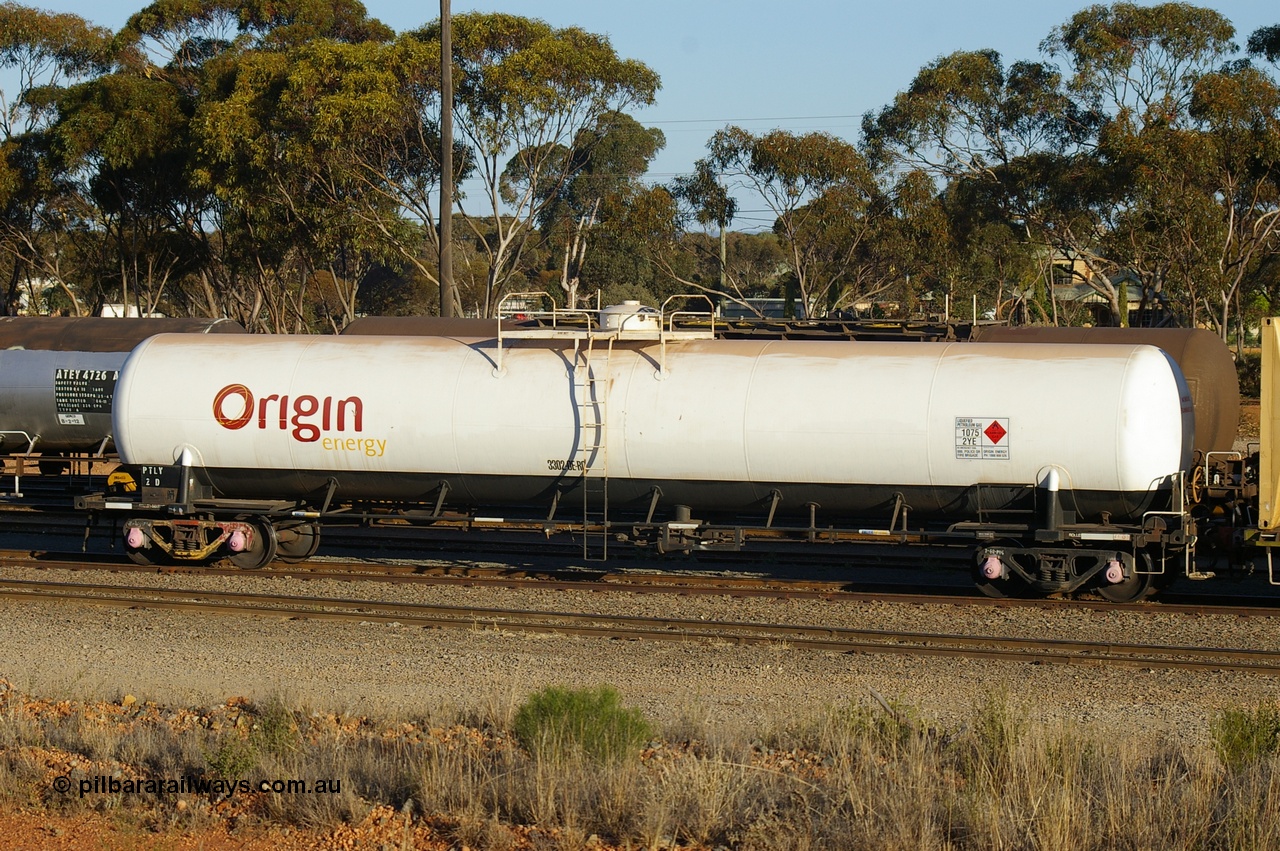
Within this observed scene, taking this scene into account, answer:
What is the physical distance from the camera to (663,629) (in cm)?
1421

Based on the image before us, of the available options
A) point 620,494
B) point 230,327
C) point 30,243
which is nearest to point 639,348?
point 620,494

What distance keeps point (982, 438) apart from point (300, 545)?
9.96 metres

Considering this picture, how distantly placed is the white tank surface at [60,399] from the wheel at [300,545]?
658cm

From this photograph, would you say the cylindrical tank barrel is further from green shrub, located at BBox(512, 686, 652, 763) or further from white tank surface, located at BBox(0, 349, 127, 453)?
white tank surface, located at BBox(0, 349, 127, 453)

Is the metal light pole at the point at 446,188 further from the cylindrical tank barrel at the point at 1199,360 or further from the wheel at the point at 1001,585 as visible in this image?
the wheel at the point at 1001,585

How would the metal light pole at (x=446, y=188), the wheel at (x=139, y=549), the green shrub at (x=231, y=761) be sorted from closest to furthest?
the green shrub at (x=231, y=761) → the wheel at (x=139, y=549) → the metal light pole at (x=446, y=188)

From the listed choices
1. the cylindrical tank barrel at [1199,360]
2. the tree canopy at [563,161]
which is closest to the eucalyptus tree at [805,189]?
the tree canopy at [563,161]

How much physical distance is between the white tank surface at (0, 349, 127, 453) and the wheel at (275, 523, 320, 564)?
21.6 feet

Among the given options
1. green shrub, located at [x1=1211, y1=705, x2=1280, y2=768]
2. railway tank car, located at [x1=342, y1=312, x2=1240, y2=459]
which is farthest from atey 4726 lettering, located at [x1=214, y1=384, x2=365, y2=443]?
green shrub, located at [x1=1211, y1=705, x2=1280, y2=768]

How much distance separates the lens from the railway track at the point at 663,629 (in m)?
12.6

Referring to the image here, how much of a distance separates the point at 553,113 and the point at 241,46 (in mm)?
17978

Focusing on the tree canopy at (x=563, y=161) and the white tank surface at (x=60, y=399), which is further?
the tree canopy at (x=563, y=161)

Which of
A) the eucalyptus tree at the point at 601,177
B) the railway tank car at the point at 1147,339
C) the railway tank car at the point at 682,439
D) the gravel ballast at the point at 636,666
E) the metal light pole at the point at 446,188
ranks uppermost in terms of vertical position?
the eucalyptus tree at the point at 601,177

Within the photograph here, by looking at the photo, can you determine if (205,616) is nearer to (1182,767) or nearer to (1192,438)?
(1182,767)
